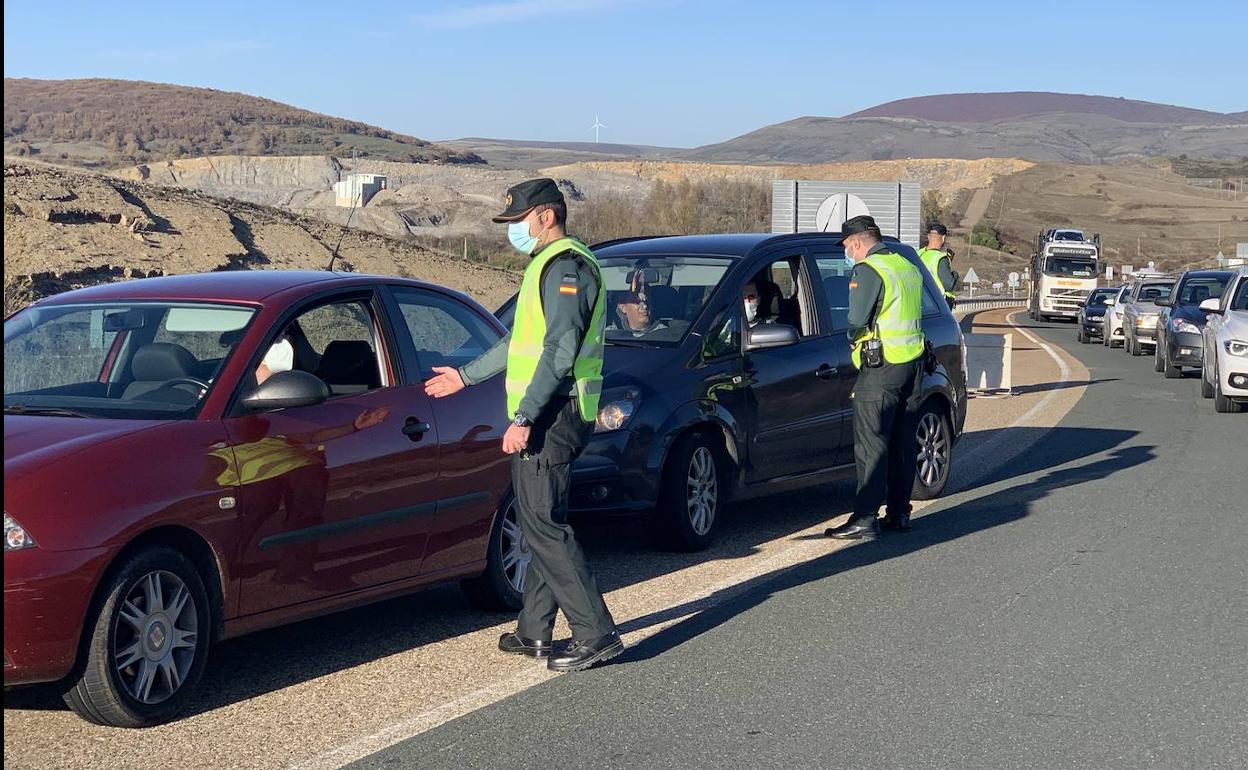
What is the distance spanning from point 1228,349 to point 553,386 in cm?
1382

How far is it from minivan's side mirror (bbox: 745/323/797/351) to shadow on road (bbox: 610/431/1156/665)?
4.07 ft

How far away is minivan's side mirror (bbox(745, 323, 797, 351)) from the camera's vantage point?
9477 mm

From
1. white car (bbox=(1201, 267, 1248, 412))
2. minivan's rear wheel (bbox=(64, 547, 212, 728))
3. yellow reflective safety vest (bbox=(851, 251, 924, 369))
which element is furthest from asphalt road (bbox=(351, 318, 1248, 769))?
white car (bbox=(1201, 267, 1248, 412))

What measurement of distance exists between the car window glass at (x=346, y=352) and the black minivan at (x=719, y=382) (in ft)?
5.69

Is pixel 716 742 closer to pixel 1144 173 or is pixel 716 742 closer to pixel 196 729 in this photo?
pixel 196 729

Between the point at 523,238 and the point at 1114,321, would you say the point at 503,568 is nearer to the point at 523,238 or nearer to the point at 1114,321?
the point at 523,238

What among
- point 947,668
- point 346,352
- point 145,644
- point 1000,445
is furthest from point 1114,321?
point 145,644

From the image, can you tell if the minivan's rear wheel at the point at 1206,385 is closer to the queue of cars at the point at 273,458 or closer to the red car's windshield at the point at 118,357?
the queue of cars at the point at 273,458

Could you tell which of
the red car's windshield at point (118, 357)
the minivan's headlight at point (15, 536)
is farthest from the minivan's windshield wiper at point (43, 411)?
the minivan's headlight at point (15, 536)

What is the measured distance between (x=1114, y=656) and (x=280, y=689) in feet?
11.2

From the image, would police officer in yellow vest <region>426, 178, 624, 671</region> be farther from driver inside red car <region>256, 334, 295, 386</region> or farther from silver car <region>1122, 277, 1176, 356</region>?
silver car <region>1122, 277, 1176, 356</region>

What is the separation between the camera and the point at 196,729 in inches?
222

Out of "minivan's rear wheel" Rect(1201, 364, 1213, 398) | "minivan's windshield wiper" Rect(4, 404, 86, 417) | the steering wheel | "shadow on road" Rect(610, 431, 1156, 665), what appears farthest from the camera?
"minivan's rear wheel" Rect(1201, 364, 1213, 398)

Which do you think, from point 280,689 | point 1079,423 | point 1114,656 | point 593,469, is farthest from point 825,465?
point 1079,423
